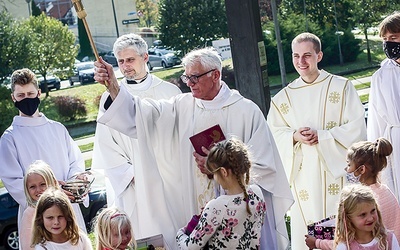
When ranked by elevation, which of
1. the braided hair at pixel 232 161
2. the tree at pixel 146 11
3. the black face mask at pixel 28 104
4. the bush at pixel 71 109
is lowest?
the bush at pixel 71 109

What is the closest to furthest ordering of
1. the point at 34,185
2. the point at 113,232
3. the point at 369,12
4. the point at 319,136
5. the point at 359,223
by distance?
the point at 359,223 < the point at 113,232 < the point at 34,185 < the point at 319,136 < the point at 369,12

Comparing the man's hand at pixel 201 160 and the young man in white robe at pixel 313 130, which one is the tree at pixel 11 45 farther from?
the man's hand at pixel 201 160

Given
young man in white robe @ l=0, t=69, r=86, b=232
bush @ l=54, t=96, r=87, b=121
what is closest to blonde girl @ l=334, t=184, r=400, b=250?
young man in white robe @ l=0, t=69, r=86, b=232

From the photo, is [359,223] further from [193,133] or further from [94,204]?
[94,204]

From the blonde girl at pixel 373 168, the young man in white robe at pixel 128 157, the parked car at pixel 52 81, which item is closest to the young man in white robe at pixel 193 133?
the young man in white robe at pixel 128 157

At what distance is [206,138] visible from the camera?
5777 mm

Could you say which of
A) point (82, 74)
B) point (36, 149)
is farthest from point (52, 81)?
point (36, 149)

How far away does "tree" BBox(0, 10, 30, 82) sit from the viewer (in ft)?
106

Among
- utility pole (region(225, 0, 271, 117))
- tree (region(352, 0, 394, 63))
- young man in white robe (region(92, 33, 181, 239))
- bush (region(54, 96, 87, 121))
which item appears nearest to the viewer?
young man in white robe (region(92, 33, 181, 239))

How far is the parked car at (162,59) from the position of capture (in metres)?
39.7

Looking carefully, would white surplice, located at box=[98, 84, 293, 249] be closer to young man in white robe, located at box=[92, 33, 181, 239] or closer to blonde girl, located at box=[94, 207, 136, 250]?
young man in white robe, located at box=[92, 33, 181, 239]

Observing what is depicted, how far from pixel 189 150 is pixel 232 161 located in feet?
3.57

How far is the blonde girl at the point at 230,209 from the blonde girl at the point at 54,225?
2.91 feet

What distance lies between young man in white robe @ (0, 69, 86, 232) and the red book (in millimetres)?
1540
